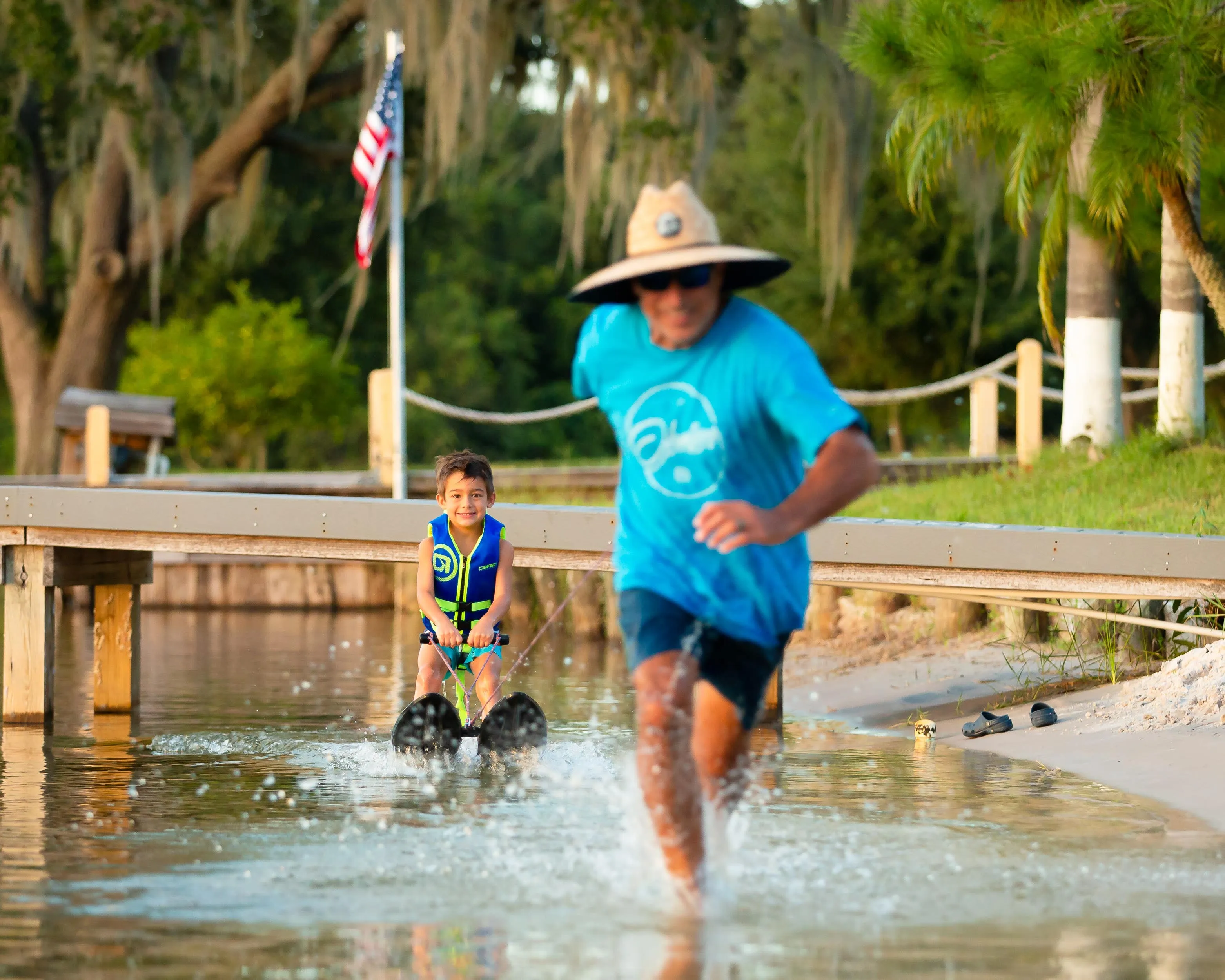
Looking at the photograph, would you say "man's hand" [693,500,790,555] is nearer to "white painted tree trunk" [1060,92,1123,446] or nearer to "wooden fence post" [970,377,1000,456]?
"white painted tree trunk" [1060,92,1123,446]

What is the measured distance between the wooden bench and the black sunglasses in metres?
16.7

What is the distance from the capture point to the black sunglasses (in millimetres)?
5250

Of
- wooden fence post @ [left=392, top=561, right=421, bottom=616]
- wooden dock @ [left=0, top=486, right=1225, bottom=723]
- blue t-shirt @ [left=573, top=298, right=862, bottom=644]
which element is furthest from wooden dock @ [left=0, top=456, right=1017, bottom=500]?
blue t-shirt @ [left=573, top=298, right=862, bottom=644]

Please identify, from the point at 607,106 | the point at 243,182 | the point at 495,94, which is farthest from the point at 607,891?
the point at 243,182

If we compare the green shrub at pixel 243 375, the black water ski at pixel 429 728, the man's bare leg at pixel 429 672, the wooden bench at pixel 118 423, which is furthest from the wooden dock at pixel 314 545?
the green shrub at pixel 243 375

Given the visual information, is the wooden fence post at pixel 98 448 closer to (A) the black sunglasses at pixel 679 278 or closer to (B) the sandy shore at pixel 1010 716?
(B) the sandy shore at pixel 1010 716

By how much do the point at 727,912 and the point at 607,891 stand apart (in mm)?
440

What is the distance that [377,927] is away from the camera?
5.57m

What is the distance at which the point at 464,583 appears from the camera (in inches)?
357

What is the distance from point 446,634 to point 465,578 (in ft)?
1.16

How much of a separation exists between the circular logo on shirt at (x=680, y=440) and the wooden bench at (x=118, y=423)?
54.7 feet

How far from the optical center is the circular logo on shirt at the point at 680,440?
17.3 feet

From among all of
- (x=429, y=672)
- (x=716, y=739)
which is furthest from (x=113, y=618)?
(x=716, y=739)

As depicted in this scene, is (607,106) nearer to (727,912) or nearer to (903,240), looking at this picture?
(903,240)
